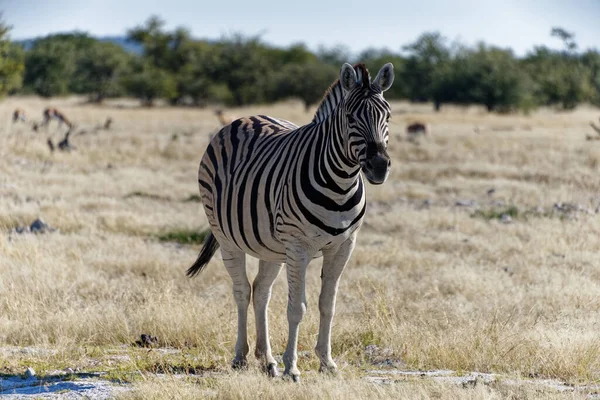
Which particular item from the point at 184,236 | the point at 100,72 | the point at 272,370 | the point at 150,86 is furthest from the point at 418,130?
the point at 100,72

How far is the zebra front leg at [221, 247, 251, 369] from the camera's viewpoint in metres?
6.04

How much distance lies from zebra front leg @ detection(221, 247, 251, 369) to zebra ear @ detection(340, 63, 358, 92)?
1772 mm

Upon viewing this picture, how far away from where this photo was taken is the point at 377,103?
16.3 feet

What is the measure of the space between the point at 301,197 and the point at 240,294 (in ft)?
4.37

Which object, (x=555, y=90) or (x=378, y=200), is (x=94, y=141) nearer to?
(x=378, y=200)

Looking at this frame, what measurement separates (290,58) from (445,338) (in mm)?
70426

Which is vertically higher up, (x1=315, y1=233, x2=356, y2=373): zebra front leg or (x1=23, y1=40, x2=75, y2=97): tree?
(x1=23, y1=40, x2=75, y2=97): tree

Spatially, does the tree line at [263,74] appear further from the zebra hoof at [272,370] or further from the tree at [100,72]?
the zebra hoof at [272,370]

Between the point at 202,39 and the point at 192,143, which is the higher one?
the point at 202,39

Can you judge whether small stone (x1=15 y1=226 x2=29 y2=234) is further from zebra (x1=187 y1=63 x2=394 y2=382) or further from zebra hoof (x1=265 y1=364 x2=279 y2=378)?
zebra hoof (x1=265 y1=364 x2=279 y2=378)

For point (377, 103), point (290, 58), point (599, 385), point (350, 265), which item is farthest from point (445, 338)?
point (290, 58)

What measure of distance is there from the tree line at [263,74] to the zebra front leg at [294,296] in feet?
145

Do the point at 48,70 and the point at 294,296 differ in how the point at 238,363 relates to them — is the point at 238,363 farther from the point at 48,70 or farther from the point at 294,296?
the point at 48,70

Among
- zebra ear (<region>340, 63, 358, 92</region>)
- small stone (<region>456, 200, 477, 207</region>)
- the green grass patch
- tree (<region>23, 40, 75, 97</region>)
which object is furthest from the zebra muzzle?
tree (<region>23, 40, 75, 97</region>)
